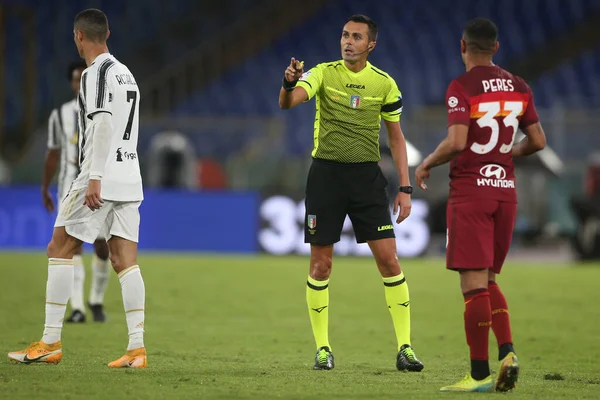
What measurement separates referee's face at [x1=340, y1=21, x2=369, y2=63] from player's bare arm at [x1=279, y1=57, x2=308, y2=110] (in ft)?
1.61

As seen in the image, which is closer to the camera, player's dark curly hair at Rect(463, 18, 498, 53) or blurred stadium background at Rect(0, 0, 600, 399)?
player's dark curly hair at Rect(463, 18, 498, 53)

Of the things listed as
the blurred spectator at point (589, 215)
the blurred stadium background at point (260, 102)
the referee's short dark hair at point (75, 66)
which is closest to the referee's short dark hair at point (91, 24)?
the referee's short dark hair at point (75, 66)

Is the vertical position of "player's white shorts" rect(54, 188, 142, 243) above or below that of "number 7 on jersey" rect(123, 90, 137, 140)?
below

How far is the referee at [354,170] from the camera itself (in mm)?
7066

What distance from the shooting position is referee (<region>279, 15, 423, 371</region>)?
7066 mm

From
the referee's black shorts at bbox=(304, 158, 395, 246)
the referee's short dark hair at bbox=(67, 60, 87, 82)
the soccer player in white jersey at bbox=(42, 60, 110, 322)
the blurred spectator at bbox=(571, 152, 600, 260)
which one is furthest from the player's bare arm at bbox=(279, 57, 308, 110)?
the blurred spectator at bbox=(571, 152, 600, 260)

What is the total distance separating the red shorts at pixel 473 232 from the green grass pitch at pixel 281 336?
74cm

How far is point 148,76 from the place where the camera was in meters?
24.7

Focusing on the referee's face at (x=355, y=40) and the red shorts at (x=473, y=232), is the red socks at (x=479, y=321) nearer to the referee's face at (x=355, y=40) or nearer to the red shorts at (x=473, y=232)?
the red shorts at (x=473, y=232)

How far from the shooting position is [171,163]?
19.5 metres

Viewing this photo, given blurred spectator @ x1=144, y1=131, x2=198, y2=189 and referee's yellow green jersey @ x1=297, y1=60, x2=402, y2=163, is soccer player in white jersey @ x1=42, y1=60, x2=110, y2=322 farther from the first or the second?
blurred spectator @ x1=144, y1=131, x2=198, y2=189

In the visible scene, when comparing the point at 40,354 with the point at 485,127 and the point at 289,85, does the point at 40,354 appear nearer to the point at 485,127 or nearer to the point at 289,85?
the point at 289,85

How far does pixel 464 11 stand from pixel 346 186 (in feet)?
59.2

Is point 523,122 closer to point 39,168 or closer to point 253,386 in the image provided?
point 253,386
